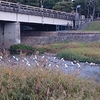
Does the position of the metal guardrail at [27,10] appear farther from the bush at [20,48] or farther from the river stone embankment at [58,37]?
the bush at [20,48]

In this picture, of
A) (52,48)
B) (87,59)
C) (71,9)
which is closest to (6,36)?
(52,48)

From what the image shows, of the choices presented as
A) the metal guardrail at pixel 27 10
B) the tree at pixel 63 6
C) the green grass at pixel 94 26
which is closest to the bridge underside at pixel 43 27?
the metal guardrail at pixel 27 10

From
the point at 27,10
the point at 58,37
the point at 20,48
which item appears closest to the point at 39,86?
the point at 20,48

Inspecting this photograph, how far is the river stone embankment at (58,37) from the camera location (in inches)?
1756

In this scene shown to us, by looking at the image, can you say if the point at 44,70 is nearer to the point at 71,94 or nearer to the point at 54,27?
the point at 71,94

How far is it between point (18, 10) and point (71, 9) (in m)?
30.0

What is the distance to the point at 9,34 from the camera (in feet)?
A: 145

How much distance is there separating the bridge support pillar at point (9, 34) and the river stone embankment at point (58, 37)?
4.79m

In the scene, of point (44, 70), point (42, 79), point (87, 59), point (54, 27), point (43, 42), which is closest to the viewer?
point (42, 79)

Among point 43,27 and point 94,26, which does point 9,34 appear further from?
point 94,26

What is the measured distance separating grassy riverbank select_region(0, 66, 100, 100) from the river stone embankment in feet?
112

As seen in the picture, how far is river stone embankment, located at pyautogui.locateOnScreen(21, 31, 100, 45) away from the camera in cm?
4459

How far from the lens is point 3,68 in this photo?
9.18 metres

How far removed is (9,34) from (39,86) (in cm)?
3659
